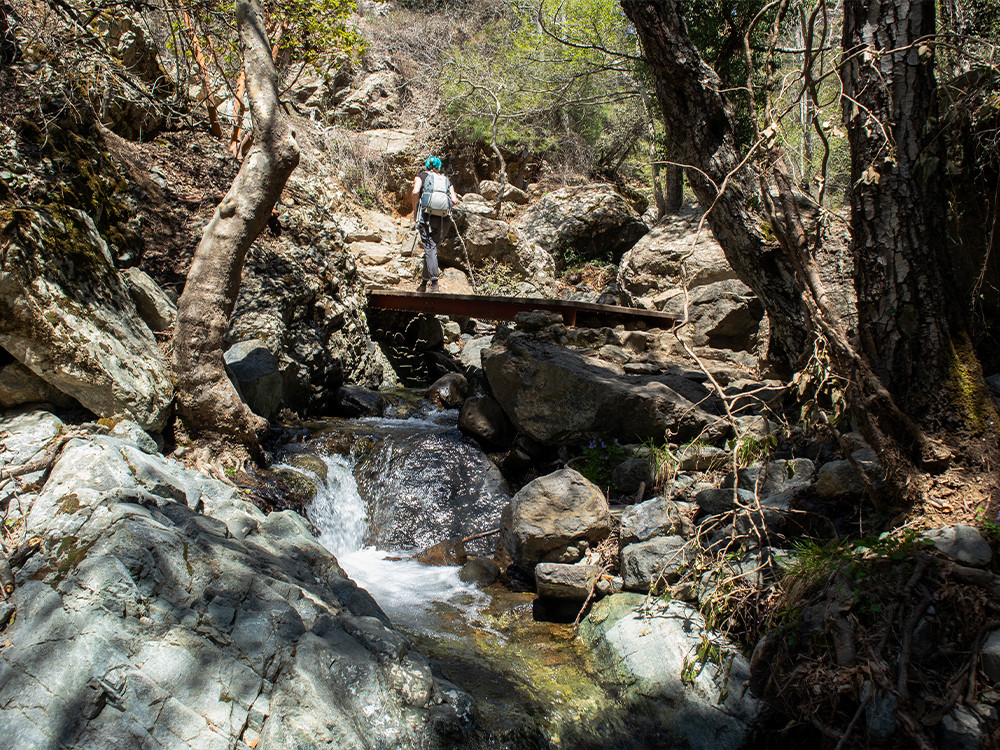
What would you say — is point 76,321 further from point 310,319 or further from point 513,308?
point 513,308

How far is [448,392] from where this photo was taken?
28.8 feet

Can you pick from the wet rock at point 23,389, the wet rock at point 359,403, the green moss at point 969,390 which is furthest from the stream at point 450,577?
the green moss at point 969,390

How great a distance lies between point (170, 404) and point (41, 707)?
A: 9.90 feet

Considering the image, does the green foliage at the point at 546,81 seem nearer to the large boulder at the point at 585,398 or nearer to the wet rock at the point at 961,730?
the large boulder at the point at 585,398

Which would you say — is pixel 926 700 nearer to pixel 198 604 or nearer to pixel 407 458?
pixel 198 604

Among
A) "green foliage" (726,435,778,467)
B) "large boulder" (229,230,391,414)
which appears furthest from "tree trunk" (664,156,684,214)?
"green foliage" (726,435,778,467)

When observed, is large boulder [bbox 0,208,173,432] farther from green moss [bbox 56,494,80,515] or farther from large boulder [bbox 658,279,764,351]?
large boulder [bbox 658,279,764,351]

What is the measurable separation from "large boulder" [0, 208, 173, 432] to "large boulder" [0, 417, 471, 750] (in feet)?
2.75

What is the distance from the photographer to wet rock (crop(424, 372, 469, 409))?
8.70 m

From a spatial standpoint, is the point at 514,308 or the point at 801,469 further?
the point at 514,308

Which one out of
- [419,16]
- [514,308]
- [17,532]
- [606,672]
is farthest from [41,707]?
[419,16]

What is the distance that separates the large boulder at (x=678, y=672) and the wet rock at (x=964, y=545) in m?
1.13

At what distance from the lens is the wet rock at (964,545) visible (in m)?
2.82

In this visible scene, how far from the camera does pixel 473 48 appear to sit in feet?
62.0
